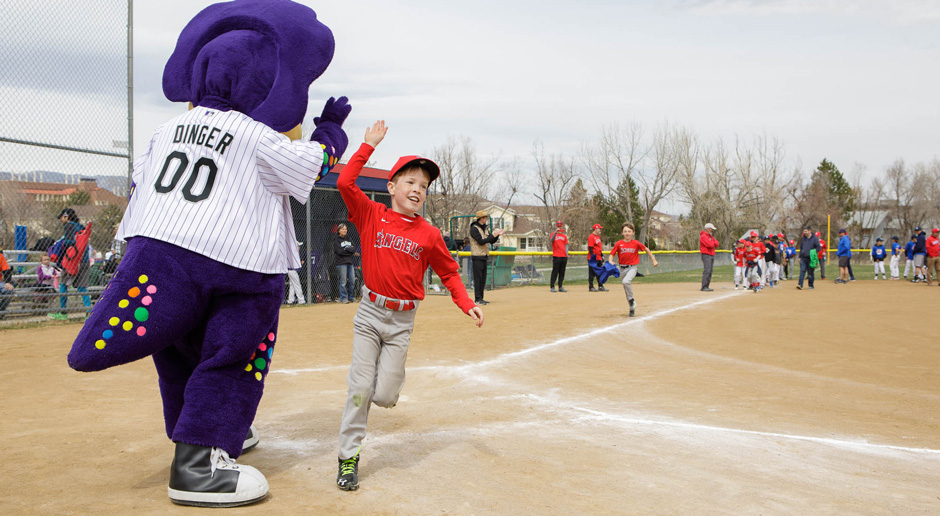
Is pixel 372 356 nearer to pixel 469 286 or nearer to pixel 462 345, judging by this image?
pixel 462 345

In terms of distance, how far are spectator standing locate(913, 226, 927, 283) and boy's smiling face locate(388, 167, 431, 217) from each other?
78.9ft

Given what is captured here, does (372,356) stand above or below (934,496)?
above

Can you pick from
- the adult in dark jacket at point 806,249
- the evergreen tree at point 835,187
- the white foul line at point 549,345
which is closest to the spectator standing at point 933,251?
the adult in dark jacket at point 806,249

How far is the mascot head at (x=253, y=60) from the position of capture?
3.62 meters

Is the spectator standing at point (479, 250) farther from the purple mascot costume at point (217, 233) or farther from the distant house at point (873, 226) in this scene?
the distant house at point (873, 226)

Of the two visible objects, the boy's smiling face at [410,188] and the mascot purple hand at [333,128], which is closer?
the mascot purple hand at [333,128]

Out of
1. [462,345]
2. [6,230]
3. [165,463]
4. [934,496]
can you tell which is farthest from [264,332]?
[6,230]

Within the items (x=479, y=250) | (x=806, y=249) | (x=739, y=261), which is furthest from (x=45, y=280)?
(x=806, y=249)

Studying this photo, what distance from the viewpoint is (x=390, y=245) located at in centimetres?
409

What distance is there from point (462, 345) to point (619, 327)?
3.14m

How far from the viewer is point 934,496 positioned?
353 centimetres

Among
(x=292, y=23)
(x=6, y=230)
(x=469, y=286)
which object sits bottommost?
(x=469, y=286)

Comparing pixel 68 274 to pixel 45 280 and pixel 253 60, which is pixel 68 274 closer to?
pixel 45 280

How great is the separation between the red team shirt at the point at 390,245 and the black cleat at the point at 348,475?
37.8 inches
